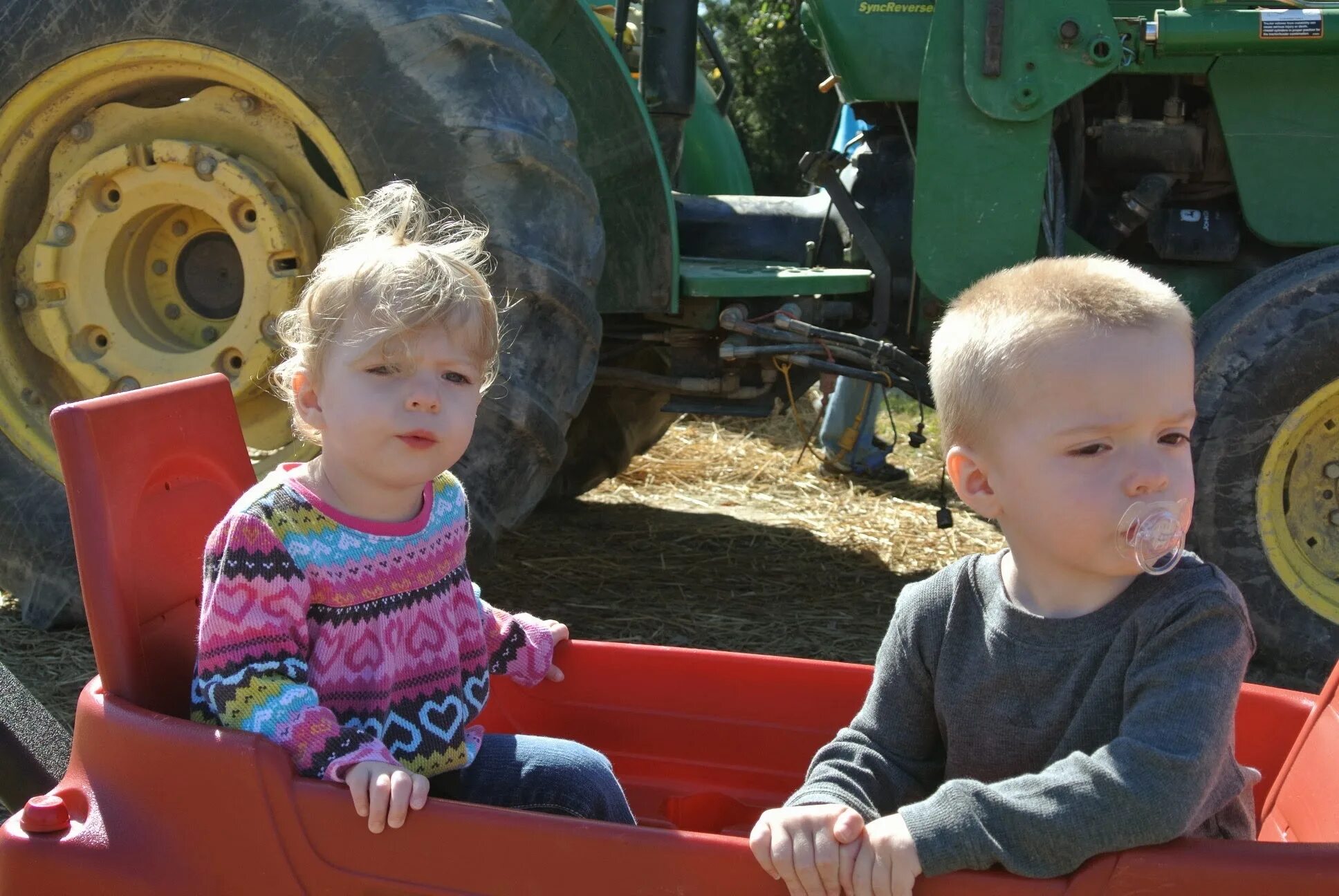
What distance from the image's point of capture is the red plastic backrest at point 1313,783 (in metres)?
1.54

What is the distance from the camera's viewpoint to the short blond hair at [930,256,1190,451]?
1345 millimetres

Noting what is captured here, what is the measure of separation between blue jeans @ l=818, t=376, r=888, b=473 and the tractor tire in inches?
40.7

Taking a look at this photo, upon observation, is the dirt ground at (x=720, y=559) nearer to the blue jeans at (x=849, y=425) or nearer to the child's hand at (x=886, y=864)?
the blue jeans at (x=849, y=425)

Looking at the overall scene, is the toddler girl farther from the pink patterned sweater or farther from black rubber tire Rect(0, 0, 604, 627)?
black rubber tire Rect(0, 0, 604, 627)

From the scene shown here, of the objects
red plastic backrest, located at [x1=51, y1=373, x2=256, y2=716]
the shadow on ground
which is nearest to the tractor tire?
the shadow on ground

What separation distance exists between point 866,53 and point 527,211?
913 millimetres

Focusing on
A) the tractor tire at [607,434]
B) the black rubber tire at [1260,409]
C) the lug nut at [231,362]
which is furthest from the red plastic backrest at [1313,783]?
the tractor tire at [607,434]

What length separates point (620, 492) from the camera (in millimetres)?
4680

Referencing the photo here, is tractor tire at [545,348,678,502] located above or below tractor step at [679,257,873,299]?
below

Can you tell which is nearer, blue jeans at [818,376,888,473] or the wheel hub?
the wheel hub

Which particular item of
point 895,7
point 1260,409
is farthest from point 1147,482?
point 895,7

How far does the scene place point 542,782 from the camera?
1654mm

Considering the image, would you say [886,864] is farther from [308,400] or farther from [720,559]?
[720,559]

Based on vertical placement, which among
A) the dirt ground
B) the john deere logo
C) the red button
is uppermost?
the john deere logo
